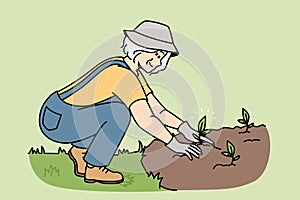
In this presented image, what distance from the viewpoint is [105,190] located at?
520 centimetres

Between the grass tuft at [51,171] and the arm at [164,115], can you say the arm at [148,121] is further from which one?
the grass tuft at [51,171]

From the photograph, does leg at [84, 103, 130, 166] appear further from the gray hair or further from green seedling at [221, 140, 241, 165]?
green seedling at [221, 140, 241, 165]

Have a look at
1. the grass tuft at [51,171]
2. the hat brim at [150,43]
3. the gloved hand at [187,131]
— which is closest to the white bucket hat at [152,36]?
the hat brim at [150,43]

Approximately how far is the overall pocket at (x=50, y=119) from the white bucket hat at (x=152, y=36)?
633 mm

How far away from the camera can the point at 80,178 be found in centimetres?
526

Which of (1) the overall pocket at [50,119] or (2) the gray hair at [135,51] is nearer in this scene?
(2) the gray hair at [135,51]

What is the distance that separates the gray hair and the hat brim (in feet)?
0.06

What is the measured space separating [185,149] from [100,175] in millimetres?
523

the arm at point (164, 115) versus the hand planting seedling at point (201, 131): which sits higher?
the arm at point (164, 115)

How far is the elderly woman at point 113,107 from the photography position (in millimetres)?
5098

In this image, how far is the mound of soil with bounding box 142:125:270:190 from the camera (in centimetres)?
521

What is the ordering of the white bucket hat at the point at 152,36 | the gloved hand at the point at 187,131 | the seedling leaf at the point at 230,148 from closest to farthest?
1. the white bucket hat at the point at 152,36
2. the gloved hand at the point at 187,131
3. the seedling leaf at the point at 230,148

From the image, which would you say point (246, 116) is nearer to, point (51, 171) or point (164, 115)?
point (164, 115)

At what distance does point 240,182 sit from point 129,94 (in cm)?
84
